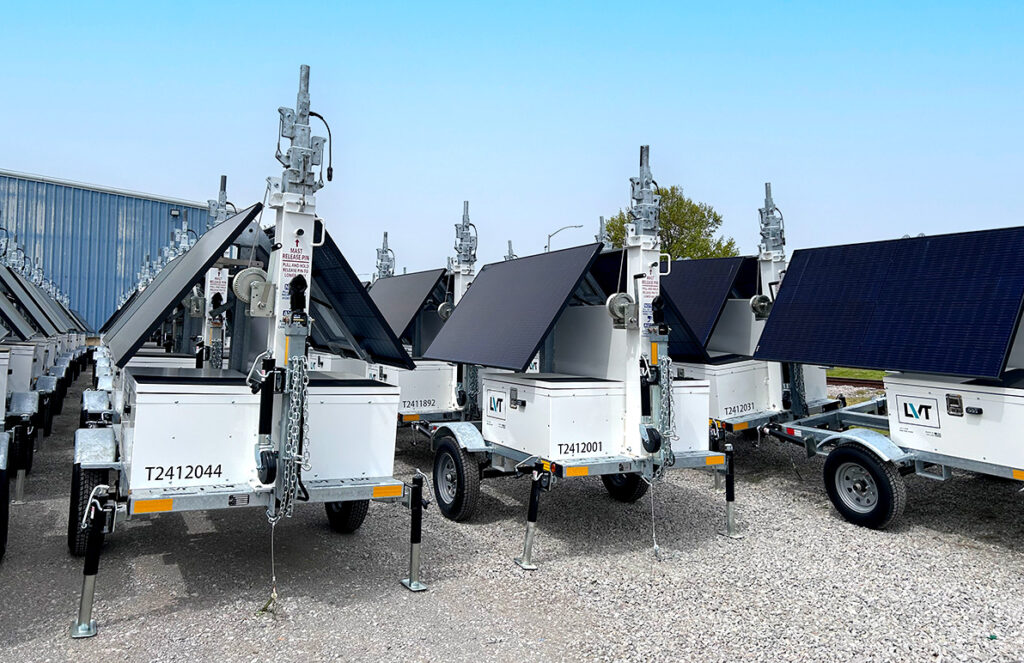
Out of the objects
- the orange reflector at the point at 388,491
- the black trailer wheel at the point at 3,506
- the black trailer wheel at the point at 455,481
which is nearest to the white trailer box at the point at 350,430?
the orange reflector at the point at 388,491

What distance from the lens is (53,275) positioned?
120ft

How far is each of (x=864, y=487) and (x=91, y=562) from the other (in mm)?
7904

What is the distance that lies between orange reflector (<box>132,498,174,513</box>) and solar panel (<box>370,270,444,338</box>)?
6886mm

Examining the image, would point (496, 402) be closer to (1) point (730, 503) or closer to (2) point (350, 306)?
(2) point (350, 306)

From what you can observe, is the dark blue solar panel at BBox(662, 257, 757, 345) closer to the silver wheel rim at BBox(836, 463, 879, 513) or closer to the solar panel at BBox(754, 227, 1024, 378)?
the solar panel at BBox(754, 227, 1024, 378)

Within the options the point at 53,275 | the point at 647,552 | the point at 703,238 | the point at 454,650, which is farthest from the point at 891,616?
the point at 53,275

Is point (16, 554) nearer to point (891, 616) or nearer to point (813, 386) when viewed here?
point (891, 616)

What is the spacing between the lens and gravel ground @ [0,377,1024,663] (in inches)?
190

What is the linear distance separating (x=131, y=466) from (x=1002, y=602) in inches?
283

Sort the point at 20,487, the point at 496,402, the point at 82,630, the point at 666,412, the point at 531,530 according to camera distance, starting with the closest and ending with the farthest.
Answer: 1. the point at 82,630
2. the point at 531,530
3. the point at 666,412
4. the point at 496,402
5. the point at 20,487

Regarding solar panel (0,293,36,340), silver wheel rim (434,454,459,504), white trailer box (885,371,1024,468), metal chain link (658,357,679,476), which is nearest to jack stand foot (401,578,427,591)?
silver wheel rim (434,454,459,504)

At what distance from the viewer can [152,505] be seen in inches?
189

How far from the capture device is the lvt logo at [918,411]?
759 centimetres

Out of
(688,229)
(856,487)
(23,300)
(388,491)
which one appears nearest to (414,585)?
(388,491)
